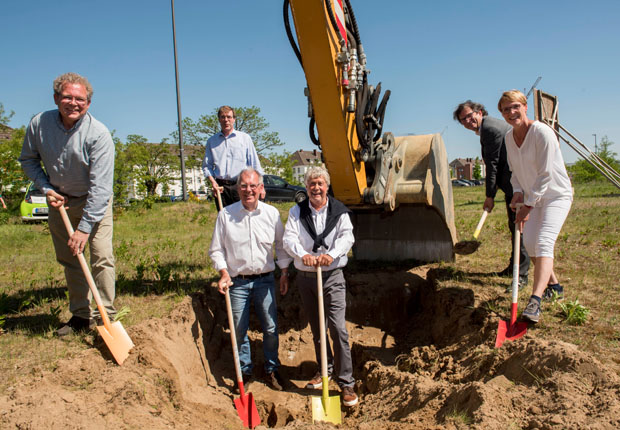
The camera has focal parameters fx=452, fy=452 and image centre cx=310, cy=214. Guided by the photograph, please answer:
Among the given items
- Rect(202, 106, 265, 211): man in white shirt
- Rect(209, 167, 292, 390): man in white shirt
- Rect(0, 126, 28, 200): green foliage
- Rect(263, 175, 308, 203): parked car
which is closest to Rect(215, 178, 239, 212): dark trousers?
Rect(202, 106, 265, 211): man in white shirt

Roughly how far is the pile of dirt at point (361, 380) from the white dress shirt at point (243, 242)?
0.85 m

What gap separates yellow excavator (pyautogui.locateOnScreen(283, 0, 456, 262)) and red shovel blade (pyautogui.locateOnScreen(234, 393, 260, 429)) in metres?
2.28

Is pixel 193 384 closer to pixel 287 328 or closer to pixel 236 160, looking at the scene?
pixel 287 328

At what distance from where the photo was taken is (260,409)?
398 centimetres

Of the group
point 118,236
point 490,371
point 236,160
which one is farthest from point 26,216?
point 490,371

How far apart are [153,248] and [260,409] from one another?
5.45 metres

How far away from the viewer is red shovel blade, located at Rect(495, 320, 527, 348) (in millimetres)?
3775

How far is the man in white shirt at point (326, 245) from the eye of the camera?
384 cm

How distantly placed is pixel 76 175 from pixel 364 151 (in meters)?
2.79

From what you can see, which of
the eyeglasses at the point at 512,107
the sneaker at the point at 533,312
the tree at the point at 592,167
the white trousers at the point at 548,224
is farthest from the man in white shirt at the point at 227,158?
the tree at the point at 592,167

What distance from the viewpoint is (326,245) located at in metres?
3.88

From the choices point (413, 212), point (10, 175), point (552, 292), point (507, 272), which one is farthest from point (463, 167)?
A: point (552, 292)

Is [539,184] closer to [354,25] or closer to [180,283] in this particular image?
[354,25]

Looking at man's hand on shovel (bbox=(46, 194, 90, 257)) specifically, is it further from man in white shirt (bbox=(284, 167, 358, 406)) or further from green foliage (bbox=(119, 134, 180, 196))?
green foliage (bbox=(119, 134, 180, 196))
